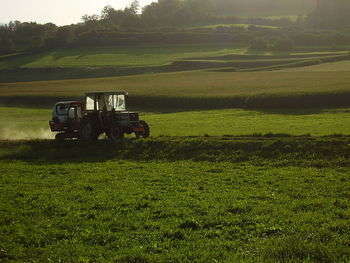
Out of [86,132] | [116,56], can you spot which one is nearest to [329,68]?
[116,56]

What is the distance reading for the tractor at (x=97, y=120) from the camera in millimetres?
33969

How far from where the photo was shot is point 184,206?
56.6 feet

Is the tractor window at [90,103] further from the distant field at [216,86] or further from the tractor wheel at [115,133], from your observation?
the distant field at [216,86]

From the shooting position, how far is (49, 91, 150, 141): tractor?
34.0 metres

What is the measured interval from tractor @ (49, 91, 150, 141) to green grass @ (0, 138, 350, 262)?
4.87 metres

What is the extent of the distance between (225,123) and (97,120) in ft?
52.1

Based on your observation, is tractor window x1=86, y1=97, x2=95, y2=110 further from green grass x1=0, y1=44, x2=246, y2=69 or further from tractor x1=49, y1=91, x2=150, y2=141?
green grass x1=0, y1=44, x2=246, y2=69

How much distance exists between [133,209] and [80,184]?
5.39 metres

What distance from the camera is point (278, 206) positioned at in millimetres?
16859

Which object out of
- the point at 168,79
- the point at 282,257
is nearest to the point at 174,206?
the point at 282,257

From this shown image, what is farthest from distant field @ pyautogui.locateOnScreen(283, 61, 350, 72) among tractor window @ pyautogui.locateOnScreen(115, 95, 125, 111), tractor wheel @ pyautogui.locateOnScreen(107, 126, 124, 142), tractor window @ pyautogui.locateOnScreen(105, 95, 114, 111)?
tractor wheel @ pyautogui.locateOnScreen(107, 126, 124, 142)

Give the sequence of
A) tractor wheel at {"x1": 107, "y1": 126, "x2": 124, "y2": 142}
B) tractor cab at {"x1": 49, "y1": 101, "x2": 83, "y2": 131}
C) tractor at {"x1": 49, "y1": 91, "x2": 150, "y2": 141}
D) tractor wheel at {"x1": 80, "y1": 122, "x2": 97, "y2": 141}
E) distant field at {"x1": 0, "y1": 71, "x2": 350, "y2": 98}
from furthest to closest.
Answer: distant field at {"x1": 0, "y1": 71, "x2": 350, "y2": 98} < tractor cab at {"x1": 49, "y1": 101, "x2": 83, "y2": 131} < tractor wheel at {"x1": 107, "y1": 126, "x2": 124, "y2": 142} < tractor at {"x1": 49, "y1": 91, "x2": 150, "y2": 141} < tractor wheel at {"x1": 80, "y1": 122, "x2": 97, "y2": 141}

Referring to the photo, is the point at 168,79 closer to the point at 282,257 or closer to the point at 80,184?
the point at 80,184

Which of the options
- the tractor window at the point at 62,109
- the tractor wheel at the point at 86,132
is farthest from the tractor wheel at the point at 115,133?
the tractor window at the point at 62,109
